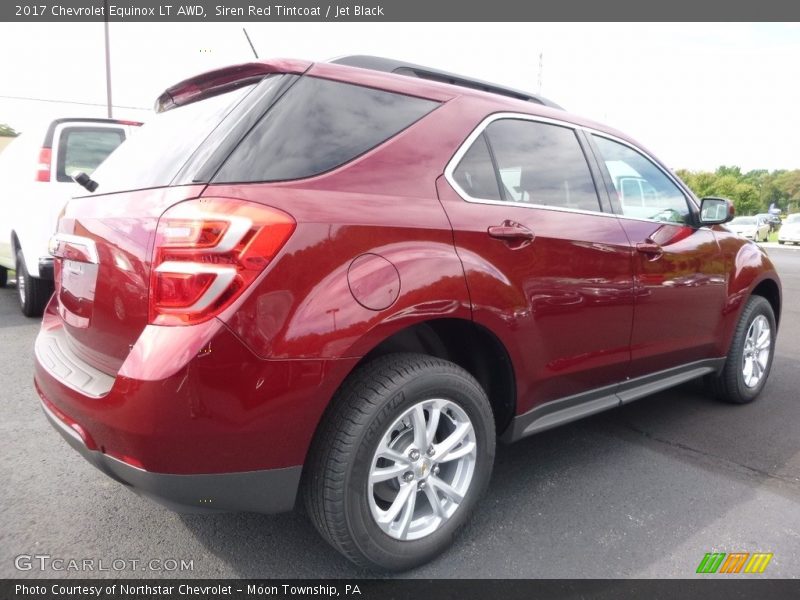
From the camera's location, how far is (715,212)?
11.9 feet

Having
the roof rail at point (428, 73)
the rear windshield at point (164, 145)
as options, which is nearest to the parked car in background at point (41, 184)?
the rear windshield at point (164, 145)

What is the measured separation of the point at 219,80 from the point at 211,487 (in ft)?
4.80

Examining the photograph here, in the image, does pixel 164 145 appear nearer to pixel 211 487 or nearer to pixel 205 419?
pixel 205 419

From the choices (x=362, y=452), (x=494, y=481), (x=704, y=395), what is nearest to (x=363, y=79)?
(x=362, y=452)

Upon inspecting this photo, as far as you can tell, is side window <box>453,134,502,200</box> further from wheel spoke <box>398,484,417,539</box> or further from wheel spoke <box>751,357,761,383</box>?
wheel spoke <box>751,357,761,383</box>

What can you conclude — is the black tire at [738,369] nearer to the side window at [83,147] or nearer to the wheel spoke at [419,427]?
the wheel spoke at [419,427]

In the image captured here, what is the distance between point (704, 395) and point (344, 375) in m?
3.38

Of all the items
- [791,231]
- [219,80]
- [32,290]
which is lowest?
[791,231]

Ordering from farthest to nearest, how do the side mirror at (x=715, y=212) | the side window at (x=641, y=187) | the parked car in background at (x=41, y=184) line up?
1. the parked car in background at (x=41, y=184)
2. the side mirror at (x=715, y=212)
3. the side window at (x=641, y=187)

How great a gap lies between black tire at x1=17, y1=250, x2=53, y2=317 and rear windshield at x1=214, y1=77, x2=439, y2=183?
198 inches

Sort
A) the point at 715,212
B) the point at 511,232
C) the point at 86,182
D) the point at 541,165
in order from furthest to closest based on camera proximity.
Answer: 1. the point at 715,212
2. the point at 541,165
3. the point at 86,182
4. the point at 511,232

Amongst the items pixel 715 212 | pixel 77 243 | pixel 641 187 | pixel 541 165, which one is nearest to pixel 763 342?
pixel 715 212

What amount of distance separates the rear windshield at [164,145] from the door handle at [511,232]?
103cm

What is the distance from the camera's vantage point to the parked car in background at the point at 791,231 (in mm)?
27688
